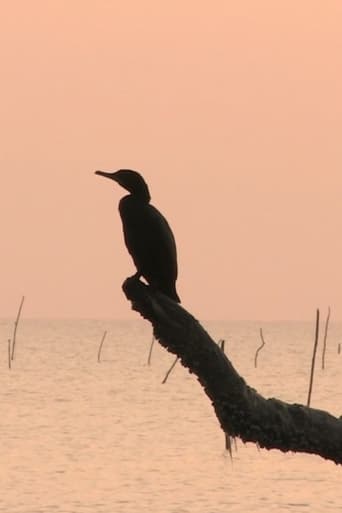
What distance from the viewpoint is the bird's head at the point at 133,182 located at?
9680 mm

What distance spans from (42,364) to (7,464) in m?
89.8

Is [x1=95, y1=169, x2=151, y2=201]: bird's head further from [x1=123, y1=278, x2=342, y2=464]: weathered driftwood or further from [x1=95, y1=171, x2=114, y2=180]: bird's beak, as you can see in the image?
[x1=123, y1=278, x2=342, y2=464]: weathered driftwood

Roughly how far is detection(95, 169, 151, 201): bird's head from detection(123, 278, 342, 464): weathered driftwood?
2.21 metres

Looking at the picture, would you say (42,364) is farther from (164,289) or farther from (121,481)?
(164,289)

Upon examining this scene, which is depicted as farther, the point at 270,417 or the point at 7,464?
the point at 7,464

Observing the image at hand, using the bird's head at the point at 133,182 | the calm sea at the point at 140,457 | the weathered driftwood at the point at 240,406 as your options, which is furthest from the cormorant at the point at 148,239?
the calm sea at the point at 140,457

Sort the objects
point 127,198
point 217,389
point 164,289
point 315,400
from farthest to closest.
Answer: point 315,400, point 127,198, point 164,289, point 217,389

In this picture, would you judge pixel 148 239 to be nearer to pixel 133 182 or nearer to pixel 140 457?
pixel 133 182

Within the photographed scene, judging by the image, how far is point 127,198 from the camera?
9609mm

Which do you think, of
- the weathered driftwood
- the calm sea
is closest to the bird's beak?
the weathered driftwood

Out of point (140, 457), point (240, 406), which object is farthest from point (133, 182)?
point (140, 457)

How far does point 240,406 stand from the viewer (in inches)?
283

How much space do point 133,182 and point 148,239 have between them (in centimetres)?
81

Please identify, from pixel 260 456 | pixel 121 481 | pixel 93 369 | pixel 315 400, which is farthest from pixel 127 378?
pixel 121 481
